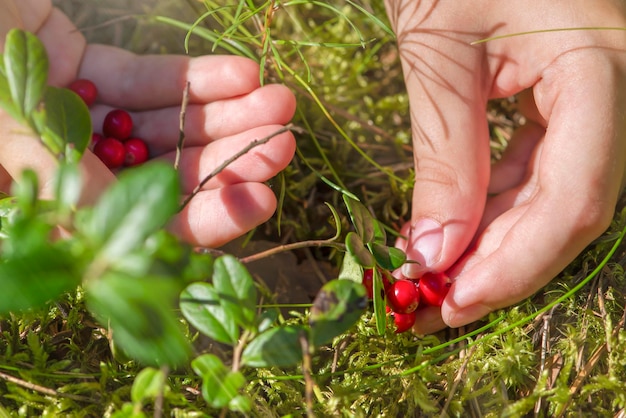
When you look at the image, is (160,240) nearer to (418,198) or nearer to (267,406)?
(267,406)

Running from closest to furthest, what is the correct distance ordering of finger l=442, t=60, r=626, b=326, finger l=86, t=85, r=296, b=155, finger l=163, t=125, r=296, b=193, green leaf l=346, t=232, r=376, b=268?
green leaf l=346, t=232, r=376, b=268 → finger l=442, t=60, r=626, b=326 → finger l=163, t=125, r=296, b=193 → finger l=86, t=85, r=296, b=155

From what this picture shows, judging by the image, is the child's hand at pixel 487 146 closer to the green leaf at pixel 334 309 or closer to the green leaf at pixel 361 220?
the green leaf at pixel 361 220

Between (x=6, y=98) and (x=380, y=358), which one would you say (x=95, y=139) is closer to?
(x=6, y=98)

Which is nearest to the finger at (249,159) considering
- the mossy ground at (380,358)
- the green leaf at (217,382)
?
the mossy ground at (380,358)

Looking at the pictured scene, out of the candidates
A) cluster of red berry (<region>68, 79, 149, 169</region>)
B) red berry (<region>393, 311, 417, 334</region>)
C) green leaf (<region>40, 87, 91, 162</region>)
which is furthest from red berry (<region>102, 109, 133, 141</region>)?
red berry (<region>393, 311, 417, 334</region>)

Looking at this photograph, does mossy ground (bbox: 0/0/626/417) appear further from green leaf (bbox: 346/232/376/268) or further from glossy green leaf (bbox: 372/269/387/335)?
green leaf (bbox: 346/232/376/268)

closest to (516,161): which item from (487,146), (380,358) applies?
(487,146)
